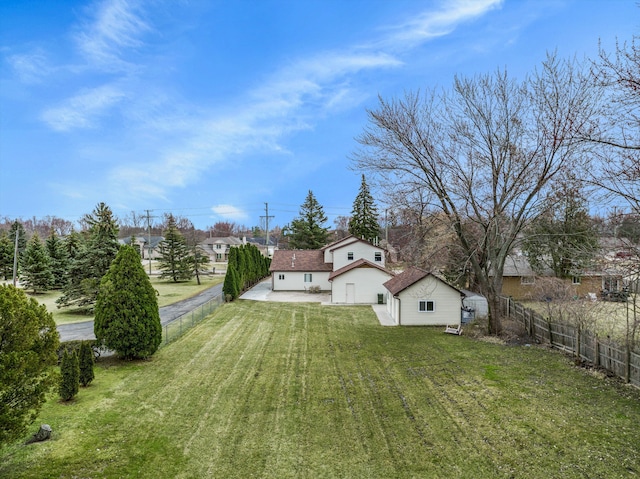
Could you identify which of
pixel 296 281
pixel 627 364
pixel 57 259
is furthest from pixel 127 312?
pixel 57 259

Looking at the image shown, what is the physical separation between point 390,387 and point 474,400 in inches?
94.8

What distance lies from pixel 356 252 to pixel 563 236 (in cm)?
1591

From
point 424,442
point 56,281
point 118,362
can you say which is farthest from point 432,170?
point 56,281

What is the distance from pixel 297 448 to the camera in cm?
839

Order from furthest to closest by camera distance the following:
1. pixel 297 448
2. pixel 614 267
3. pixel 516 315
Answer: pixel 516 315
pixel 614 267
pixel 297 448

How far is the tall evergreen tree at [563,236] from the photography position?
1079 cm

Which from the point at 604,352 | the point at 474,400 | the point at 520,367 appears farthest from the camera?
the point at 520,367

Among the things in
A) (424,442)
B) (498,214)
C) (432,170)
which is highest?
(432,170)

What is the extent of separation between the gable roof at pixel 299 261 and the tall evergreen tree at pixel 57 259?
20876 millimetres

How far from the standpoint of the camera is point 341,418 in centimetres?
982

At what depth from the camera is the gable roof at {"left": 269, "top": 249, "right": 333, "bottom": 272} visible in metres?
36.4

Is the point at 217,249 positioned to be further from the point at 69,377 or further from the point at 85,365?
the point at 69,377

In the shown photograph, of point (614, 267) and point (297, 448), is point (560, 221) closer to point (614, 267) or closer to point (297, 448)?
point (614, 267)

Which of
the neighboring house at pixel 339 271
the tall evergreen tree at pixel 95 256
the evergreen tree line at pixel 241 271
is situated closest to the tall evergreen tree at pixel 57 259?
the tall evergreen tree at pixel 95 256
